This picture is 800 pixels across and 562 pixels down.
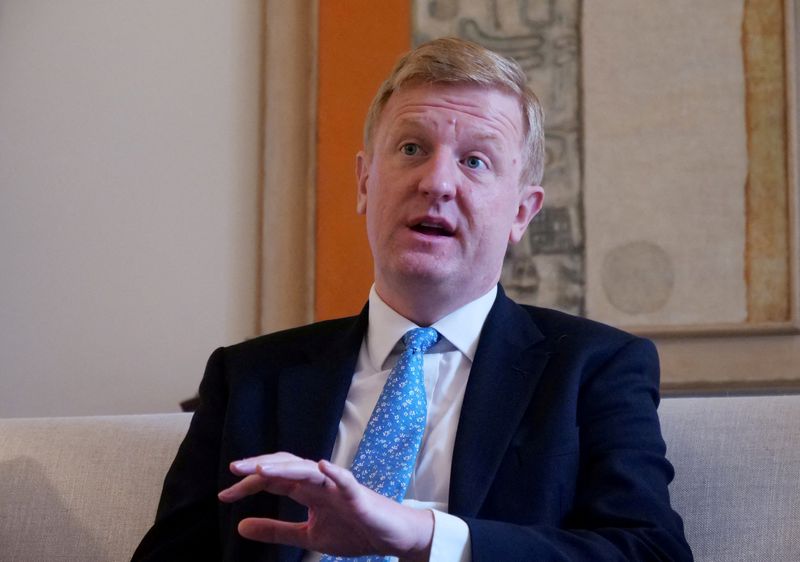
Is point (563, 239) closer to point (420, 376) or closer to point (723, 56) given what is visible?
point (723, 56)

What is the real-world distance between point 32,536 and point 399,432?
68cm

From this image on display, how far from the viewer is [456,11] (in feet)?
7.63

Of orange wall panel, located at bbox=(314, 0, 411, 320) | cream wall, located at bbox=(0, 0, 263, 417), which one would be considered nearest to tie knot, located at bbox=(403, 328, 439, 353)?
orange wall panel, located at bbox=(314, 0, 411, 320)

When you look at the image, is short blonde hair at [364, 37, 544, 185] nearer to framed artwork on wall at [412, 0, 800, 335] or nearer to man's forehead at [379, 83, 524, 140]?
man's forehead at [379, 83, 524, 140]

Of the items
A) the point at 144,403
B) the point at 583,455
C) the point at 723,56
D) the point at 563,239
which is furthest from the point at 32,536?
the point at 723,56

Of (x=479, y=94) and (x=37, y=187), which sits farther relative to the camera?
(x=37, y=187)

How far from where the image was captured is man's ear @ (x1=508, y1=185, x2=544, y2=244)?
1816mm

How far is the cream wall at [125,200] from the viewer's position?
2.37 m

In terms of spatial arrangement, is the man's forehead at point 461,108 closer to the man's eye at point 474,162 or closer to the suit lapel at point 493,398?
the man's eye at point 474,162

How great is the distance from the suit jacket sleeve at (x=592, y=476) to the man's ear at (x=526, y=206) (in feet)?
0.95

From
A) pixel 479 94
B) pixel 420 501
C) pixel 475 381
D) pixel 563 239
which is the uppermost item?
pixel 479 94

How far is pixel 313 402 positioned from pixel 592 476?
423 mm

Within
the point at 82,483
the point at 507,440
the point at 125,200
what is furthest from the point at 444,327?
the point at 125,200

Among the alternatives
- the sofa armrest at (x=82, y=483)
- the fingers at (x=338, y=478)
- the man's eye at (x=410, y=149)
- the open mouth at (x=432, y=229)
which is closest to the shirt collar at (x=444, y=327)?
the open mouth at (x=432, y=229)
